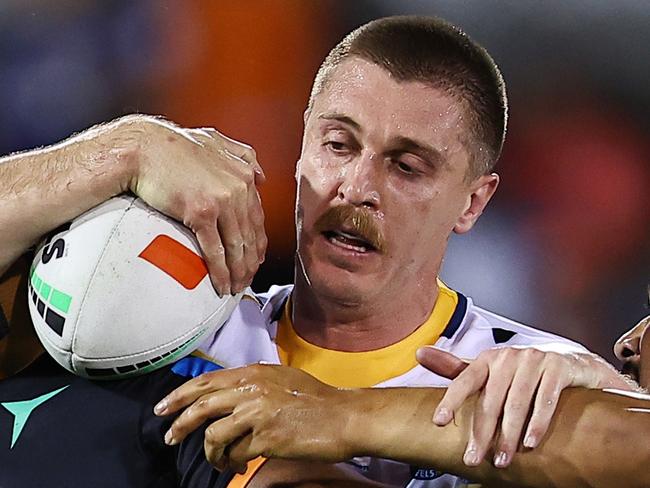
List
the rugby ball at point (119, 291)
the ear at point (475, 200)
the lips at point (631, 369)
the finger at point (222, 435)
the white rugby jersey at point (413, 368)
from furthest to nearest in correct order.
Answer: the ear at point (475, 200) < the lips at point (631, 369) < the white rugby jersey at point (413, 368) < the rugby ball at point (119, 291) < the finger at point (222, 435)

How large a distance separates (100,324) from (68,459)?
193 mm

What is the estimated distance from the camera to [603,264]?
3.16 metres

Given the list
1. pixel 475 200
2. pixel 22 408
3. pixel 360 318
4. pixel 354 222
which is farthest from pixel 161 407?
pixel 475 200

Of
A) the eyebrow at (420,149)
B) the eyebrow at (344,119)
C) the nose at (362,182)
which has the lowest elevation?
the nose at (362,182)

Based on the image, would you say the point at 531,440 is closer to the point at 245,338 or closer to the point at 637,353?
the point at 637,353

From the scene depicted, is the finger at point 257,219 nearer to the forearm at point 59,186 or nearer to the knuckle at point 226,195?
the knuckle at point 226,195

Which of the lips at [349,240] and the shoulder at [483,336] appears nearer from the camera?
the lips at [349,240]

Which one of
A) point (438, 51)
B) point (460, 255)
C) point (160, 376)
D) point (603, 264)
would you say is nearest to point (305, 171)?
point (438, 51)

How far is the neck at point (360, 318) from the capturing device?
1.83m

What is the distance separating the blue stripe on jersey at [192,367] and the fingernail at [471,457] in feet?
1.45

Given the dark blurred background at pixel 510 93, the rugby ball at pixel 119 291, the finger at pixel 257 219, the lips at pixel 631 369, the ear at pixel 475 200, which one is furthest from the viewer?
the dark blurred background at pixel 510 93

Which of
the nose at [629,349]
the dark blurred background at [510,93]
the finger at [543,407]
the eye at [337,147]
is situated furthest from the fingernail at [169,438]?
the dark blurred background at [510,93]

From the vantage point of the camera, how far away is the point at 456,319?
1.92 metres

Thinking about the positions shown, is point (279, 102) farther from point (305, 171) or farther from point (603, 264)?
point (305, 171)
